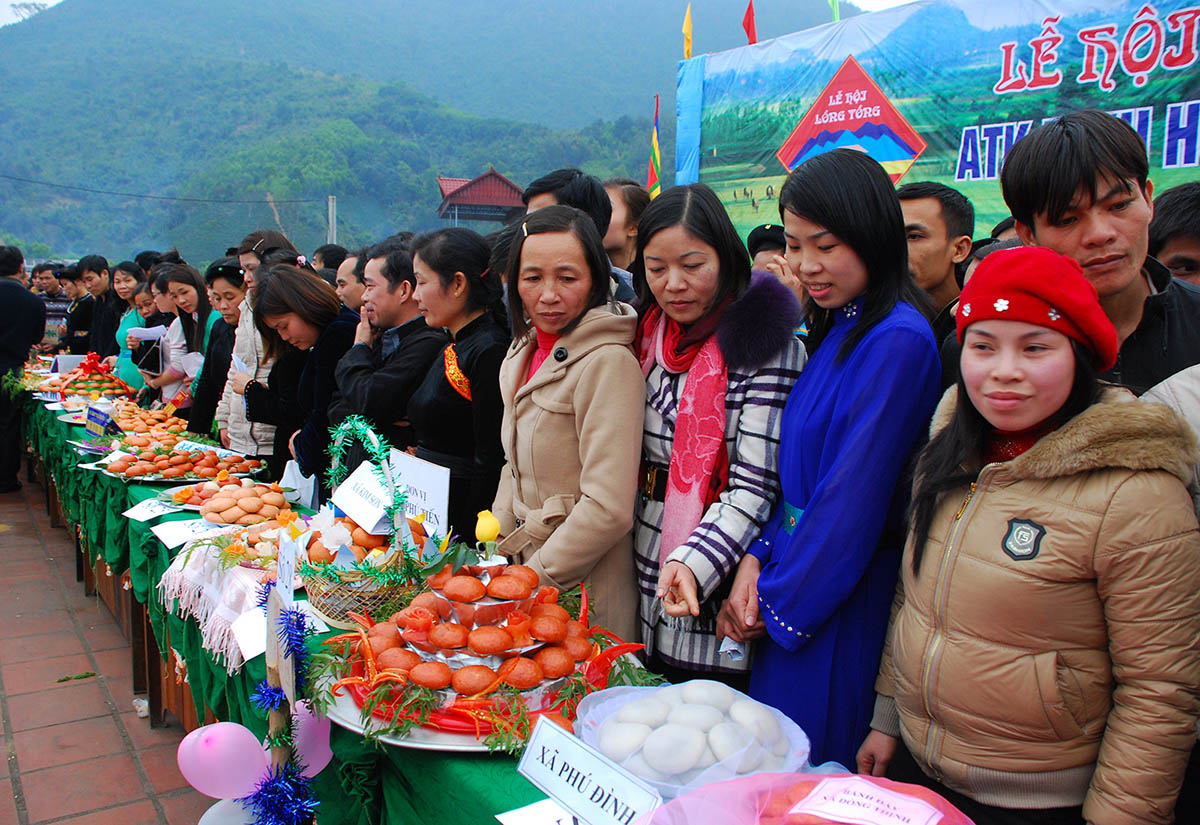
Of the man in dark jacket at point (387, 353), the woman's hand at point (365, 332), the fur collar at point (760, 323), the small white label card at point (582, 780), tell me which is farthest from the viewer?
the woman's hand at point (365, 332)

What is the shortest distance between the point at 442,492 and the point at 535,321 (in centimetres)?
44

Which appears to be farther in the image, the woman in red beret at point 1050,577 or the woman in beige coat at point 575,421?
the woman in beige coat at point 575,421

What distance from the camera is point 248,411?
3506 millimetres

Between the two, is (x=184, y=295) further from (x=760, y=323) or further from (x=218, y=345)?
(x=760, y=323)

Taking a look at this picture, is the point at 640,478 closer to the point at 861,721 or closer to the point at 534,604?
the point at 534,604

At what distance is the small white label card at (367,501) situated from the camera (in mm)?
1755

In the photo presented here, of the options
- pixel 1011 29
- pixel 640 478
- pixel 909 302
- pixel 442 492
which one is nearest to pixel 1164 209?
pixel 909 302

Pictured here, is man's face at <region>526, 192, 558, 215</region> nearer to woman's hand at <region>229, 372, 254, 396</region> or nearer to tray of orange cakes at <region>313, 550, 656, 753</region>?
tray of orange cakes at <region>313, 550, 656, 753</region>

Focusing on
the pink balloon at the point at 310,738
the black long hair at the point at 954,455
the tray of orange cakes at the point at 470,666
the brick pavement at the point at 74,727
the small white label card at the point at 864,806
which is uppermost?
the black long hair at the point at 954,455

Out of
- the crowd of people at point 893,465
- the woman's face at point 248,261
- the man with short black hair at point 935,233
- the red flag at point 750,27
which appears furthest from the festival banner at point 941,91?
the woman's face at point 248,261

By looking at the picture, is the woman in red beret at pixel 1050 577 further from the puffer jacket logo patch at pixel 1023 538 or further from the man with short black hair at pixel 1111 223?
the man with short black hair at pixel 1111 223

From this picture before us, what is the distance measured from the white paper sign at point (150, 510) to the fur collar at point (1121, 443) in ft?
8.61

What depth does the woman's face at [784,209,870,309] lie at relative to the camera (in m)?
1.36

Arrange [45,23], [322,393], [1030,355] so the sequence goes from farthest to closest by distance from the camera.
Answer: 1. [45,23]
2. [322,393]
3. [1030,355]
